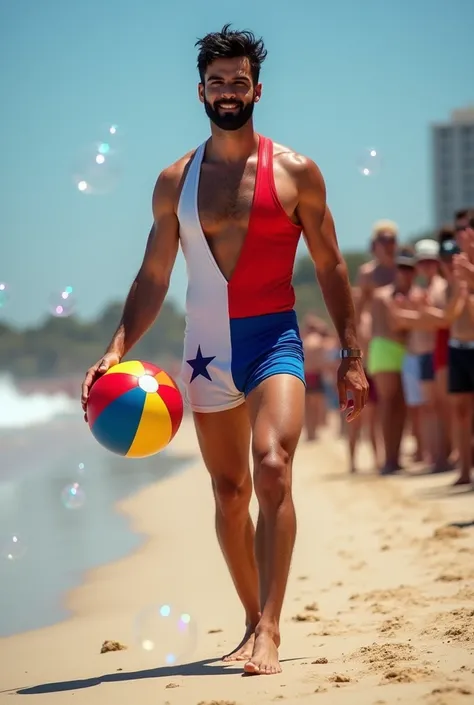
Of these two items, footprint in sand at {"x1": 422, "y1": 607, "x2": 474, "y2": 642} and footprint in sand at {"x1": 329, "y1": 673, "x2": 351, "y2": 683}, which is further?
footprint in sand at {"x1": 422, "y1": 607, "x2": 474, "y2": 642}

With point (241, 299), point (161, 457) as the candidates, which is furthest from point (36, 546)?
point (161, 457)

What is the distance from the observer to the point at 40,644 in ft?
19.8

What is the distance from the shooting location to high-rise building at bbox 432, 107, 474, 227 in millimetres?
98500

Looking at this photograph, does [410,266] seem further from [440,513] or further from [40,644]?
[40,644]

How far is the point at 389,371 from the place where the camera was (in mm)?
12984

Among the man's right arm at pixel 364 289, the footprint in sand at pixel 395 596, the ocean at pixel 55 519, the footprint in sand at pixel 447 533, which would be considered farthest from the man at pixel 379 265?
the footprint in sand at pixel 395 596

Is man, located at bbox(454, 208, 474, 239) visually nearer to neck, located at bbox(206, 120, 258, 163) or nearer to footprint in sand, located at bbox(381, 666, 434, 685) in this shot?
neck, located at bbox(206, 120, 258, 163)

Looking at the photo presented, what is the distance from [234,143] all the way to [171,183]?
0.32 metres

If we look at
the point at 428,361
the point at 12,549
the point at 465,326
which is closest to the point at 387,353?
the point at 428,361

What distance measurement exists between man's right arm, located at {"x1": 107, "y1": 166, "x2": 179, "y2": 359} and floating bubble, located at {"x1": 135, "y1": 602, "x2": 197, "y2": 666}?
3.98 ft

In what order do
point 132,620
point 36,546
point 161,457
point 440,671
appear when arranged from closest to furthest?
point 440,671 < point 132,620 < point 36,546 < point 161,457

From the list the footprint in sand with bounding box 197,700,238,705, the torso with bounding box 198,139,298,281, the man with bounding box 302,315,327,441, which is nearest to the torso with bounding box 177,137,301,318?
the torso with bounding box 198,139,298,281

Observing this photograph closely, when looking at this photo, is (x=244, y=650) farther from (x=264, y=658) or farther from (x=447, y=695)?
(x=447, y=695)

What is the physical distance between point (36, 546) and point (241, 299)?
4216 mm
